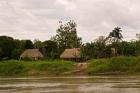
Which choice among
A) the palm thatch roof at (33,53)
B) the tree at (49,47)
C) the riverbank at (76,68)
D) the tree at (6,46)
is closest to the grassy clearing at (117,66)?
the riverbank at (76,68)

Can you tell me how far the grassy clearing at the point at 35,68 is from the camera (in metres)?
79.0

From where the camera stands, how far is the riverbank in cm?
7419

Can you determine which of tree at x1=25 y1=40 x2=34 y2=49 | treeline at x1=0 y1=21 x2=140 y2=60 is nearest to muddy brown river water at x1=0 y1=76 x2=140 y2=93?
treeline at x1=0 y1=21 x2=140 y2=60

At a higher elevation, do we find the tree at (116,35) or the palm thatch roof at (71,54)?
the tree at (116,35)

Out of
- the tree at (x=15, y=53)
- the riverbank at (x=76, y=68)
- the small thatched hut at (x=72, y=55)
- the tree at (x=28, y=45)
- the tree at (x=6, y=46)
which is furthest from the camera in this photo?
the tree at (x=28, y=45)

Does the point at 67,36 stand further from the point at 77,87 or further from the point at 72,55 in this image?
the point at 77,87

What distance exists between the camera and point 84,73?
7488cm

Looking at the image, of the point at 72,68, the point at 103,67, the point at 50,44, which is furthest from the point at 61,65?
the point at 50,44

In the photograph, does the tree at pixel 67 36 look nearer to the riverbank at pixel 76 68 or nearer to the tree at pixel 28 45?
the tree at pixel 28 45

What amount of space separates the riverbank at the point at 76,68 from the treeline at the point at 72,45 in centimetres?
1779

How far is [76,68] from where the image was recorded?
78.5 m

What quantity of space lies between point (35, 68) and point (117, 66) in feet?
49.0

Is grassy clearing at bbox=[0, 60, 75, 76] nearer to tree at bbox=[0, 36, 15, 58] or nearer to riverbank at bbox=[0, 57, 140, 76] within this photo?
riverbank at bbox=[0, 57, 140, 76]

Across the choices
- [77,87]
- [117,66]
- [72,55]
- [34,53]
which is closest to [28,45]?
[34,53]
